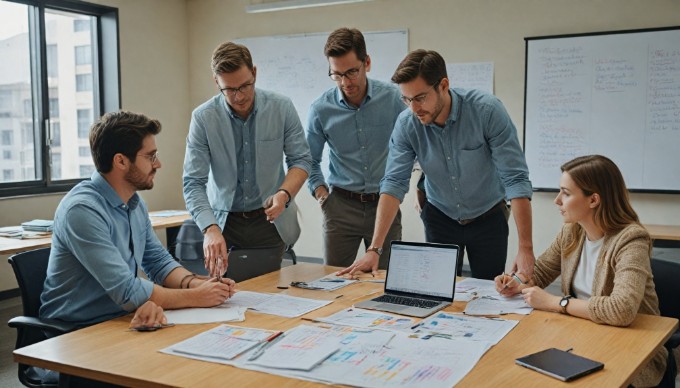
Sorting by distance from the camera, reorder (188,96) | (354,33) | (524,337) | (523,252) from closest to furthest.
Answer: (524,337)
(523,252)
(354,33)
(188,96)

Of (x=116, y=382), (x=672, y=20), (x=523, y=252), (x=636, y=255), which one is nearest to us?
(x=116, y=382)

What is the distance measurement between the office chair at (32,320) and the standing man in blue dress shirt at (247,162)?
0.66m

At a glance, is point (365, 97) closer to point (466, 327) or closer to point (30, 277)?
point (466, 327)

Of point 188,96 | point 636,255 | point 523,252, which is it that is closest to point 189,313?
point 523,252

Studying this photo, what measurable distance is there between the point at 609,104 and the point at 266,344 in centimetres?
410

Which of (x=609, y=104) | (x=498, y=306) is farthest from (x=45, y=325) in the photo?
(x=609, y=104)

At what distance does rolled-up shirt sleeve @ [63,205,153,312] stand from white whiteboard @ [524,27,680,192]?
3.98 meters

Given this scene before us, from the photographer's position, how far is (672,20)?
4.86 meters

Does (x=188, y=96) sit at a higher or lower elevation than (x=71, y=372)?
higher

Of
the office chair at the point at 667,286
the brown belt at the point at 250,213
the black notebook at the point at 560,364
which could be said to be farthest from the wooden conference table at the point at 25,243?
the office chair at the point at 667,286

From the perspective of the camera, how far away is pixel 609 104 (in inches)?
200

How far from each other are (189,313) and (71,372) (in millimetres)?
484

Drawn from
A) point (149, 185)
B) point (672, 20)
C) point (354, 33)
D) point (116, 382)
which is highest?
point (672, 20)

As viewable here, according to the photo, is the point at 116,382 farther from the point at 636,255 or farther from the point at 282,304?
the point at 636,255
